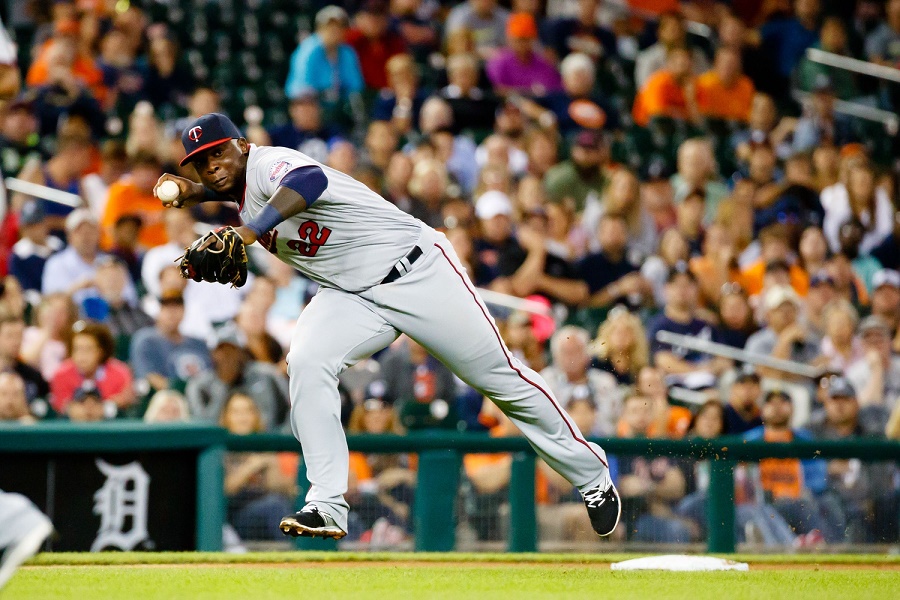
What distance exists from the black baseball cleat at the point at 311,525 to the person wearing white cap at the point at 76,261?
388cm

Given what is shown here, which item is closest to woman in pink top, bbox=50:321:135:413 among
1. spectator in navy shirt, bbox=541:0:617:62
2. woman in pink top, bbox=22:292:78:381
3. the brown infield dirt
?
woman in pink top, bbox=22:292:78:381

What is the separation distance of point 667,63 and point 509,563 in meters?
6.61

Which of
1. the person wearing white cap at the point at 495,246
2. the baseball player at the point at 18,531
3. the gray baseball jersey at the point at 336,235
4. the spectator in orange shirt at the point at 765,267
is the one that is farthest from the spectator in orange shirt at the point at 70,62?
the baseball player at the point at 18,531

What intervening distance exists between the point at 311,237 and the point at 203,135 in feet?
1.78

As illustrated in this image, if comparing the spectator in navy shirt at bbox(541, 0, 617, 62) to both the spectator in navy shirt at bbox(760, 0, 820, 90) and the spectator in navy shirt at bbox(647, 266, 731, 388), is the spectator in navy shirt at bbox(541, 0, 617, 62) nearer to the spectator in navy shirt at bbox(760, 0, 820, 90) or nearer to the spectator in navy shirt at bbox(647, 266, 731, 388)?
the spectator in navy shirt at bbox(760, 0, 820, 90)

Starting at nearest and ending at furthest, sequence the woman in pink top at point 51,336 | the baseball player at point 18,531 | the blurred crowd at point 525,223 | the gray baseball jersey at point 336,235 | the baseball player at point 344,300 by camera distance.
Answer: the baseball player at point 18,531
the baseball player at point 344,300
the gray baseball jersey at point 336,235
the blurred crowd at point 525,223
the woman in pink top at point 51,336

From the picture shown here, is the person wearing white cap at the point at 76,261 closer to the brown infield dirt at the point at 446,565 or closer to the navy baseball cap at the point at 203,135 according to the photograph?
the brown infield dirt at the point at 446,565

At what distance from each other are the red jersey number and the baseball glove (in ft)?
1.08

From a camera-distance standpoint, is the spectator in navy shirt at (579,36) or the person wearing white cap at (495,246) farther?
the spectator in navy shirt at (579,36)

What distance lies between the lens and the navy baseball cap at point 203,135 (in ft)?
16.4

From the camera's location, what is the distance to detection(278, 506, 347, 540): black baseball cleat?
4.74 m

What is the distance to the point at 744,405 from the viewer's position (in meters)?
7.88

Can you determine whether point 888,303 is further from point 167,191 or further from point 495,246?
point 167,191

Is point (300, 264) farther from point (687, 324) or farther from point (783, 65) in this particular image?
point (783, 65)
